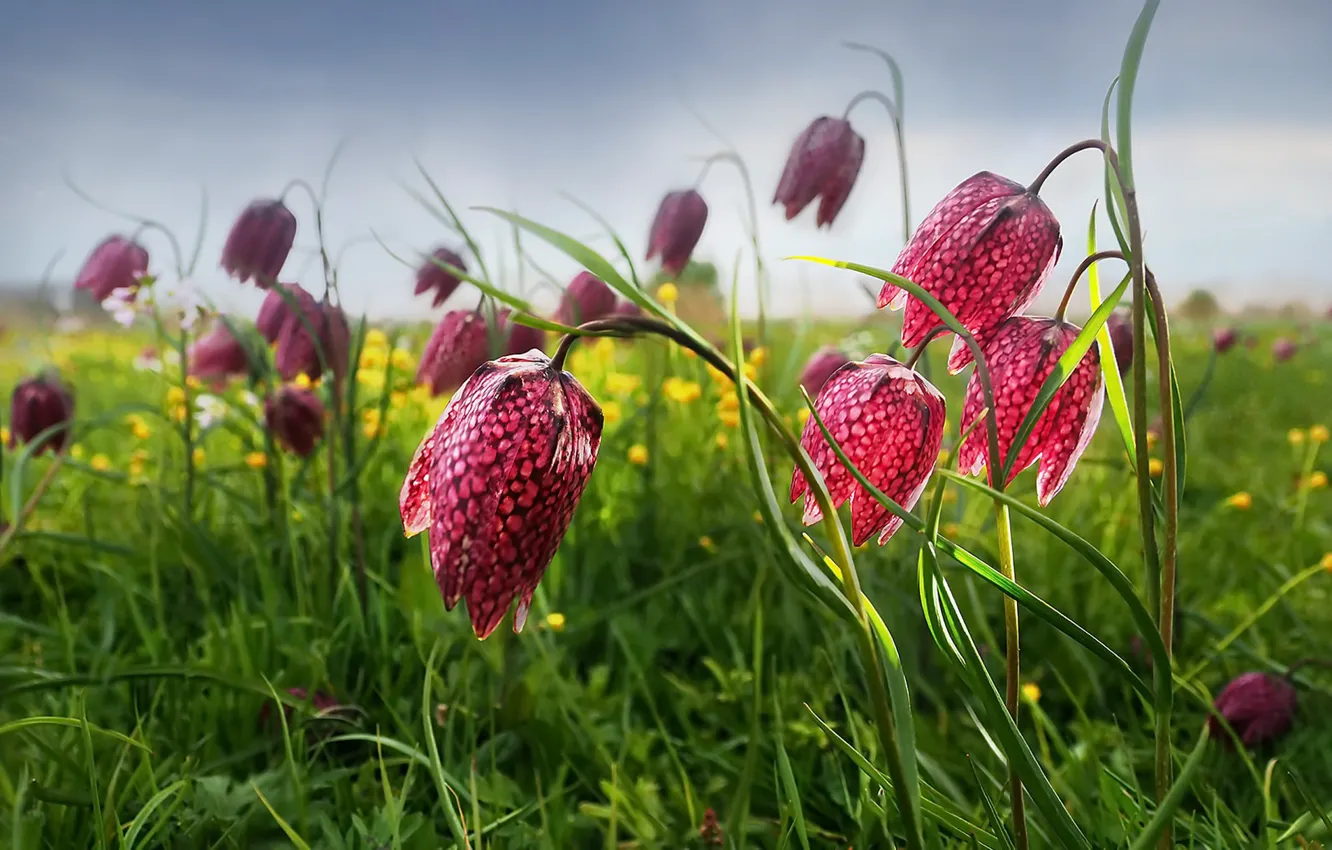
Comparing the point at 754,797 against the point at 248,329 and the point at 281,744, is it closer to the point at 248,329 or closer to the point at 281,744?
the point at 281,744

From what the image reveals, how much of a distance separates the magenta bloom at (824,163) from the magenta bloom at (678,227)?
38 centimetres

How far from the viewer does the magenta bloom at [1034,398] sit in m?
0.74

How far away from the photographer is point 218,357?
188cm

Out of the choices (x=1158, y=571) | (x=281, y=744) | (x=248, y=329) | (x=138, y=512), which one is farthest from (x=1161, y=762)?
(x=138, y=512)

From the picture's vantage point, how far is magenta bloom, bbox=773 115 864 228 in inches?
54.5

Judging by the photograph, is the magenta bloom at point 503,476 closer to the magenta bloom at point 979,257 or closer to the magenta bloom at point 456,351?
the magenta bloom at point 979,257

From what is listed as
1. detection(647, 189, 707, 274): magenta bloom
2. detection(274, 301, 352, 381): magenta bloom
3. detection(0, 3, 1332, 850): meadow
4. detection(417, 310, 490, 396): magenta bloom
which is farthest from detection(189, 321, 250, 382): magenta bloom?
detection(647, 189, 707, 274): magenta bloom

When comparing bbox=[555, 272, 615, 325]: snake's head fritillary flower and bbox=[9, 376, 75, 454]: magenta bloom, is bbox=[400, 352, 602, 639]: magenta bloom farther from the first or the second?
bbox=[9, 376, 75, 454]: magenta bloom

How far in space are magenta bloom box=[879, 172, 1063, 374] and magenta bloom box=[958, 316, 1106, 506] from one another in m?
0.02

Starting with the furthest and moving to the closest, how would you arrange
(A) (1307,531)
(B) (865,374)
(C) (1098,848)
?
(A) (1307,531), (C) (1098,848), (B) (865,374)

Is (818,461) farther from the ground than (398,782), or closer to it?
farther from the ground

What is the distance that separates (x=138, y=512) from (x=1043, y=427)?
1.88 m

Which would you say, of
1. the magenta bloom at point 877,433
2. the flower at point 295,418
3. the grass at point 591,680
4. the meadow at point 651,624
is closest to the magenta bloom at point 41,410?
the meadow at point 651,624

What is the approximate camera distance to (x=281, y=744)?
4.25 ft
